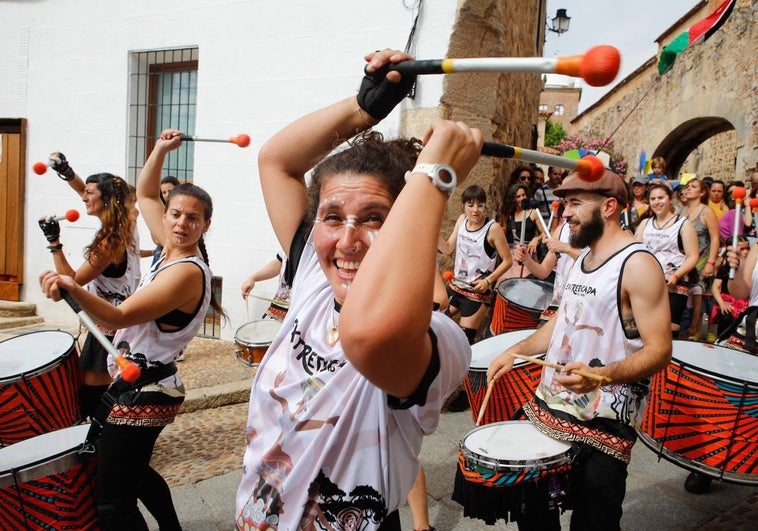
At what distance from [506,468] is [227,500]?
189cm

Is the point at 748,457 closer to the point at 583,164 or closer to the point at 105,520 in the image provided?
the point at 583,164

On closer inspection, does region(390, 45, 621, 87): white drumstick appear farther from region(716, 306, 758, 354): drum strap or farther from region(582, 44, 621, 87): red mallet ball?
region(716, 306, 758, 354): drum strap

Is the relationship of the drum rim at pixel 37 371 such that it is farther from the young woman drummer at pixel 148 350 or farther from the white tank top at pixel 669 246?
the white tank top at pixel 669 246

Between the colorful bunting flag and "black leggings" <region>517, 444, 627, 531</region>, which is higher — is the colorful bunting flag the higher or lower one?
the higher one

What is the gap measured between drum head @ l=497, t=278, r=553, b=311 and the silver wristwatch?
4.05 m

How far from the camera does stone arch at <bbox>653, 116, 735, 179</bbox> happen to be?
53.6ft

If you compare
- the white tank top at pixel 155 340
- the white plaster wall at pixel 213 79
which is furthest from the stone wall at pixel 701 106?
the white tank top at pixel 155 340

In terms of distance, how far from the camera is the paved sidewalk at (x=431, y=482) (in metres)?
3.21

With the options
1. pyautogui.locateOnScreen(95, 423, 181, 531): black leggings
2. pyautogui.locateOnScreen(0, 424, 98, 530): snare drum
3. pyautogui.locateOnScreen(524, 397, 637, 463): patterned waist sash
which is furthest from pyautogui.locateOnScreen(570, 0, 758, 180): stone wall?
pyautogui.locateOnScreen(0, 424, 98, 530): snare drum

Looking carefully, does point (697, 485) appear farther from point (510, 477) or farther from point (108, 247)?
point (108, 247)

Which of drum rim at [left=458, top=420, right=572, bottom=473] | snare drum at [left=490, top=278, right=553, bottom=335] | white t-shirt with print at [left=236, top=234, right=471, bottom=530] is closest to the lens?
white t-shirt with print at [left=236, top=234, right=471, bottom=530]

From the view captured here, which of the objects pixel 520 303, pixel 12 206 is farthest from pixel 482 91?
Answer: pixel 12 206

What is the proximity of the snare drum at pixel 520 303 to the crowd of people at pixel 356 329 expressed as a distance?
0.70 metres

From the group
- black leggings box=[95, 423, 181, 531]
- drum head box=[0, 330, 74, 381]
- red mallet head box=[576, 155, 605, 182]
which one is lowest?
black leggings box=[95, 423, 181, 531]
